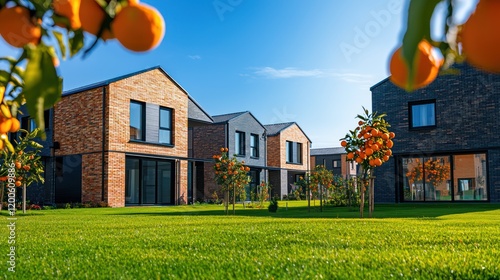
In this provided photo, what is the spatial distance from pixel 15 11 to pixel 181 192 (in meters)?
24.1

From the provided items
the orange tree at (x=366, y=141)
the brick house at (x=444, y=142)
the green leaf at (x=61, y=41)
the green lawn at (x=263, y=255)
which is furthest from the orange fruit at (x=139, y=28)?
the brick house at (x=444, y=142)

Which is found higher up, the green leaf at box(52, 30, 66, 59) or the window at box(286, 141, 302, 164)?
the window at box(286, 141, 302, 164)

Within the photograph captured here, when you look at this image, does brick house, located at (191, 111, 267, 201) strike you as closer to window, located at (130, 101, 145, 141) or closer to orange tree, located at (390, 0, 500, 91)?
window, located at (130, 101, 145, 141)

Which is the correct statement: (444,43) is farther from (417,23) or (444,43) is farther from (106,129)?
(106,129)

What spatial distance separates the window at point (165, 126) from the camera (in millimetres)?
23375

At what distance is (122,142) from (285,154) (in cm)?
1789

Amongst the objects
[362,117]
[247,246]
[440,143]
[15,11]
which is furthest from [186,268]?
[440,143]

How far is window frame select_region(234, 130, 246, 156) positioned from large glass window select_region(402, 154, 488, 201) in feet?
41.9

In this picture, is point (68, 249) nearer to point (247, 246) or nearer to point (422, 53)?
point (247, 246)

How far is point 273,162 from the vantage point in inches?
1419

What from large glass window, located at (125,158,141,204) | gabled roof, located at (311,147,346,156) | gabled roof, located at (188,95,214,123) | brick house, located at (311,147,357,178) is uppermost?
gabled roof, located at (188,95,214,123)

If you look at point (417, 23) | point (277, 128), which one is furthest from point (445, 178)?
point (417, 23)

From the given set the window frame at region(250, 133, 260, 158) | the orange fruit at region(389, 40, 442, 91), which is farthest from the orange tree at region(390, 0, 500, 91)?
the window frame at region(250, 133, 260, 158)

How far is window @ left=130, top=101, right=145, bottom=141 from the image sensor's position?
2186 cm
